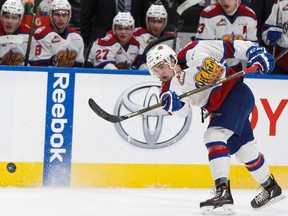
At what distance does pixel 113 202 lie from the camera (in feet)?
17.5

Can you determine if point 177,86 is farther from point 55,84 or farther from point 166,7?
point 166,7

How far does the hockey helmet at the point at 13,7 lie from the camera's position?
20.4 ft

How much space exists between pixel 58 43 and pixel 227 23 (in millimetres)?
1211

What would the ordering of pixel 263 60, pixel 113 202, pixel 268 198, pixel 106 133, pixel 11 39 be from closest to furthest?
pixel 263 60
pixel 268 198
pixel 113 202
pixel 106 133
pixel 11 39

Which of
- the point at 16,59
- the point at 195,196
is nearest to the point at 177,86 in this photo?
the point at 195,196

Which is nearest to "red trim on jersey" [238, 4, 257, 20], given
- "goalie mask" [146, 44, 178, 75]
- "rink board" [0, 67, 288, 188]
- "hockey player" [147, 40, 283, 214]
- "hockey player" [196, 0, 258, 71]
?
"hockey player" [196, 0, 258, 71]

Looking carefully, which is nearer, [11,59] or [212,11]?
[11,59]

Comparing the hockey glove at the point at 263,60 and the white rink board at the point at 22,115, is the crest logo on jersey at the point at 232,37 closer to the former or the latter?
the white rink board at the point at 22,115

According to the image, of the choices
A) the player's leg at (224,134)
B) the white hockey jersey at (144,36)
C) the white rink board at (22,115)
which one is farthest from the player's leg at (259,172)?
the white hockey jersey at (144,36)

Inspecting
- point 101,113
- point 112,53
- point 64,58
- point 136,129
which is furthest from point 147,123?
point 64,58

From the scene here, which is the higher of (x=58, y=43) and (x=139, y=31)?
(x=139, y=31)

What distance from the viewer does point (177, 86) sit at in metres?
5.03

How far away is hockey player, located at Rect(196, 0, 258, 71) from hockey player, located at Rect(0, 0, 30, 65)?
4.05 ft

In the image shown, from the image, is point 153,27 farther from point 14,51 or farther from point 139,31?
point 14,51
